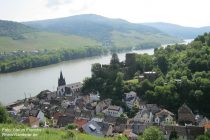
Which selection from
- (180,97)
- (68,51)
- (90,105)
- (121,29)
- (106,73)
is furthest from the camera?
(121,29)

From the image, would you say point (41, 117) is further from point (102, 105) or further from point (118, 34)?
point (118, 34)

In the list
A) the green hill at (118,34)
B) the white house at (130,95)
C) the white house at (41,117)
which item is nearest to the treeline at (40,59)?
the green hill at (118,34)

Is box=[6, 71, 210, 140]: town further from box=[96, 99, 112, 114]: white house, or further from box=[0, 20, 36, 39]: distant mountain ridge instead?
box=[0, 20, 36, 39]: distant mountain ridge

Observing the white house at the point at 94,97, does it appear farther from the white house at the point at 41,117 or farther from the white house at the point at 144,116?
the white house at the point at 144,116

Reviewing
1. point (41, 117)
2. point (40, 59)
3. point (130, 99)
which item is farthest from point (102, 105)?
point (40, 59)

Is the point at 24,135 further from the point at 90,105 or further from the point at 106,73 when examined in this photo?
the point at 106,73

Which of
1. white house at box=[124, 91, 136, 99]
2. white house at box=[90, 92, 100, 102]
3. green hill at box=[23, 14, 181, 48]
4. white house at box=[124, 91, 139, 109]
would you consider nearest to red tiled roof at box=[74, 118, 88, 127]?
white house at box=[124, 91, 139, 109]

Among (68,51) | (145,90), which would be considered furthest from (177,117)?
(68,51)

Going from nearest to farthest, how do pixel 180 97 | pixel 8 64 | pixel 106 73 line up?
pixel 180 97 < pixel 106 73 < pixel 8 64
